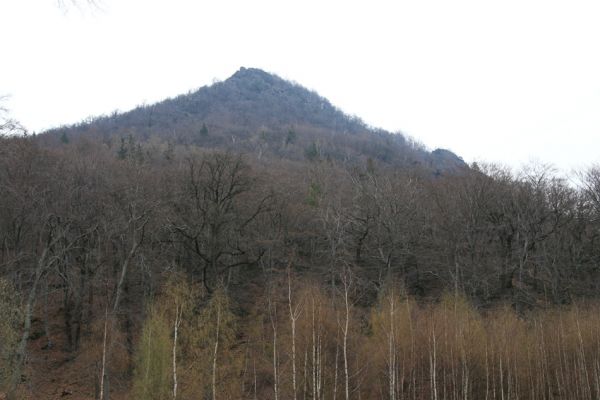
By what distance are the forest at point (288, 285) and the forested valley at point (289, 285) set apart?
163 mm

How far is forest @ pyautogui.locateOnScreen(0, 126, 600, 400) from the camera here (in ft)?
76.4

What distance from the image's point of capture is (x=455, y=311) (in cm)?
2552

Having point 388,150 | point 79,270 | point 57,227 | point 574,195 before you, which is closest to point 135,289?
point 79,270

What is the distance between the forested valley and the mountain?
3438 centimetres

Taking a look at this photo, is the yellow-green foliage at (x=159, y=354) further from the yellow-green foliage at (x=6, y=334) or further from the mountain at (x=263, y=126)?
the mountain at (x=263, y=126)

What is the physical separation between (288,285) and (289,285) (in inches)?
478

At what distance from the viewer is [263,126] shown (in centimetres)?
12738

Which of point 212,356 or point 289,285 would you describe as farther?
point 212,356

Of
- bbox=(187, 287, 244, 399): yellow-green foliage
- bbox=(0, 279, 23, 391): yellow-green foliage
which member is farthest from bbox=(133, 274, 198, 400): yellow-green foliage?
bbox=(0, 279, 23, 391): yellow-green foliage

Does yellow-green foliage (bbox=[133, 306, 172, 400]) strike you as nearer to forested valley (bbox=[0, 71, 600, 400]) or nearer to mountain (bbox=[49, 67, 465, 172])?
forested valley (bbox=[0, 71, 600, 400])

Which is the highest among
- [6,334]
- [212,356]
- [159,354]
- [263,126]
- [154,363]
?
[263,126]

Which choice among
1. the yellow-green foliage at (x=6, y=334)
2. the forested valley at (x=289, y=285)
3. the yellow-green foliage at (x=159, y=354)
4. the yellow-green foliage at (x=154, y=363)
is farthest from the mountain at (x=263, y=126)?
the yellow-green foliage at (x=6, y=334)

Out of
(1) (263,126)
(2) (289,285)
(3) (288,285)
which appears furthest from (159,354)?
(1) (263,126)

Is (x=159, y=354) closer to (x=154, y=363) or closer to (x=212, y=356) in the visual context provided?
(x=154, y=363)
